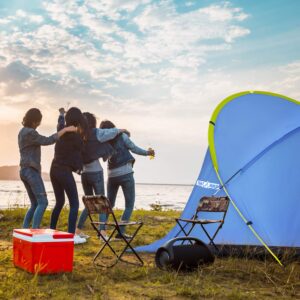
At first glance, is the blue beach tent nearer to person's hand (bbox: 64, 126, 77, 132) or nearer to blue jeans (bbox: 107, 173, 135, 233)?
blue jeans (bbox: 107, 173, 135, 233)

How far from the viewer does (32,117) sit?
23.6 ft

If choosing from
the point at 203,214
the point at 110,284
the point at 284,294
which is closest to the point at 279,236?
the point at 203,214

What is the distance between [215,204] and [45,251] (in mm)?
2293

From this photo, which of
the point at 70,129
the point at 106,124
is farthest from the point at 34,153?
the point at 106,124

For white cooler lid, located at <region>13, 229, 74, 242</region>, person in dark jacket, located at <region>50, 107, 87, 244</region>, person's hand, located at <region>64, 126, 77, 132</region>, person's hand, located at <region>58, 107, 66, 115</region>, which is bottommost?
white cooler lid, located at <region>13, 229, 74, 242</region>

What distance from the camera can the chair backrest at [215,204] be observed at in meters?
6.41

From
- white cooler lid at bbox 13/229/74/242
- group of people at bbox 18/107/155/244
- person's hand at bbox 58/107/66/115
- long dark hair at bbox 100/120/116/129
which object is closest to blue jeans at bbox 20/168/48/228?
group of people at bbox 18/107/155/244

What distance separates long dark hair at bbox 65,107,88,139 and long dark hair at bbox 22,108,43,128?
1.38 feet

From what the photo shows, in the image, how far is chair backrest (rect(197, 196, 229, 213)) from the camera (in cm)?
641

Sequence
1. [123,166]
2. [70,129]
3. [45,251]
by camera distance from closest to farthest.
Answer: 1. [45,251]
2. [70,129]
3. [123,166]

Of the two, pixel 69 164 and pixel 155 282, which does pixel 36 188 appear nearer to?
pixel 69 164

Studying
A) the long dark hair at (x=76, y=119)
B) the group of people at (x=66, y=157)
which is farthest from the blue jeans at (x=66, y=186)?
the long dark hair at (x=76, y=119)

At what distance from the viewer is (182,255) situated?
5.82 metres

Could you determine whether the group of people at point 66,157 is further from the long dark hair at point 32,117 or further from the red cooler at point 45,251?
the red cooler at point 45,251
